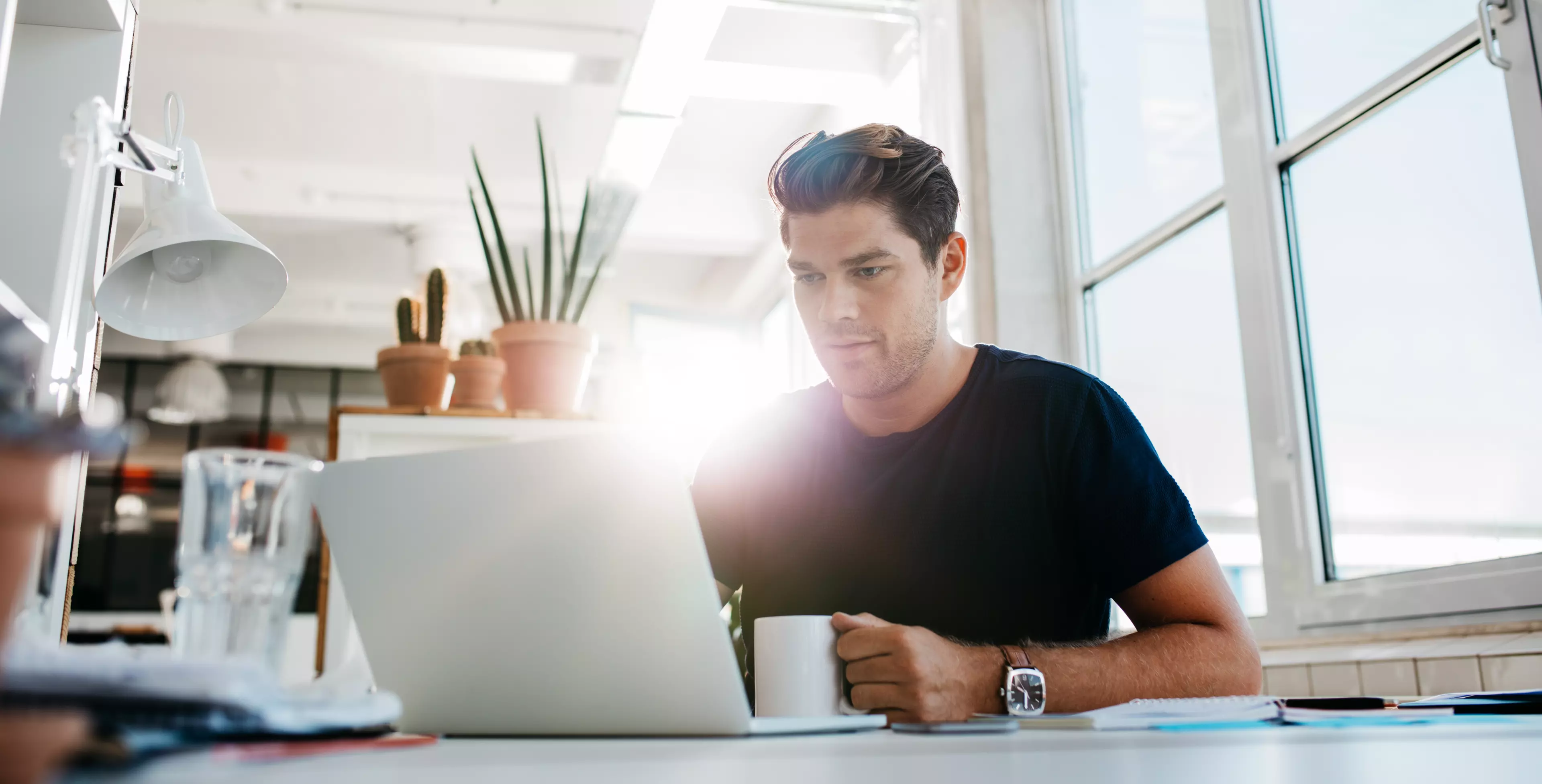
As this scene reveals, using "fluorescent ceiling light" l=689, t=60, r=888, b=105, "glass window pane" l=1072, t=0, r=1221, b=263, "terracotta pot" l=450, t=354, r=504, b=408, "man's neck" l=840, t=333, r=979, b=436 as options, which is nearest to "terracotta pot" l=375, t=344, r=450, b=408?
"terracotta pot" l=450, t=354, r=504, b=408

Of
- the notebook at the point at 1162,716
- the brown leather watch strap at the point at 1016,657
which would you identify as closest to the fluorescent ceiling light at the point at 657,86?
the brown leather watch strap at the point at 1016,657

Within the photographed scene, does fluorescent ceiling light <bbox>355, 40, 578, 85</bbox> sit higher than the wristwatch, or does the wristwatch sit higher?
fluorescent ceiling light <bbox>355, 40, 578, 85</bbox>

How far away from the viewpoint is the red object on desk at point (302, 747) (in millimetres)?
425

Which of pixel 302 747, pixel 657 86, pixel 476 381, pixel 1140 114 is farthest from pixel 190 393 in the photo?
pixel 302 747

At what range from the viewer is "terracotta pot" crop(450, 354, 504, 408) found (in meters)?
3.07

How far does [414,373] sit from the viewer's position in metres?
2.97

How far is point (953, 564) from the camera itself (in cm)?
155

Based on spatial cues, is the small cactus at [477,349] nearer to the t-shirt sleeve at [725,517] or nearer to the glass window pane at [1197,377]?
the t-shirt sleeve at [725,517]

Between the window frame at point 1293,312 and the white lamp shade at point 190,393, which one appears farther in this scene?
the white lamp shade at point 190,393

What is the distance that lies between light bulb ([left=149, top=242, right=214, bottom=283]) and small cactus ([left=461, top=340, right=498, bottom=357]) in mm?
1848

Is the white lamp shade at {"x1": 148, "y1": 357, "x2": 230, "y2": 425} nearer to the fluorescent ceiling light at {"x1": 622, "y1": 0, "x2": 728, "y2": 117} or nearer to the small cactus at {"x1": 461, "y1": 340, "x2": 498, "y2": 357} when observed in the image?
the fluorescent ceiling light at {"x1": 622, "y1": 0, "x2": 728, "y2": 117}

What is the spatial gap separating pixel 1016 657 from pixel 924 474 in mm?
504

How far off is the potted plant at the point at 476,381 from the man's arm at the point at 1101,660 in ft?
6.77

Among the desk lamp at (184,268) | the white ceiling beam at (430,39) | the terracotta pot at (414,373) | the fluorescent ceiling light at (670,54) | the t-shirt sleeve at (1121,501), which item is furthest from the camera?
the white ceiling beam at (430,39)
